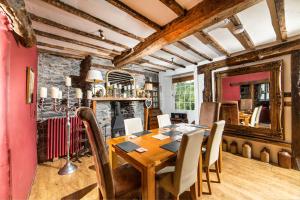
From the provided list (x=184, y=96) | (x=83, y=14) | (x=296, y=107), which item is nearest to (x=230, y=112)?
(x=296, y=107)

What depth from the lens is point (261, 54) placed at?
9.94 ft

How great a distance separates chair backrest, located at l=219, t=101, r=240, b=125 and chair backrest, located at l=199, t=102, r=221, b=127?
70 centimetres

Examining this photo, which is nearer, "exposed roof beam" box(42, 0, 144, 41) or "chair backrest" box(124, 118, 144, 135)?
"exposed roof beam" box(42, 0, 144, 41)

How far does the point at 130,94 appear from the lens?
448 cm

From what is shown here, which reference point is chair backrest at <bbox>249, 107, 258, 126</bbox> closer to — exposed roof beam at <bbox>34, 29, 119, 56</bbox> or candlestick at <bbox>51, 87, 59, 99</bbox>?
exposed roof beam at <bbox>34, 29, 119, 56</bbox>

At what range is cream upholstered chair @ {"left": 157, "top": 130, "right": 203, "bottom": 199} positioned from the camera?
4.49ft

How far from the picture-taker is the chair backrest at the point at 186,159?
1.36m

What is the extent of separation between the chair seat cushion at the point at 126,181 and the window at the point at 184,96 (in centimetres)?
399

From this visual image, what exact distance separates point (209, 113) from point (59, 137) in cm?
340

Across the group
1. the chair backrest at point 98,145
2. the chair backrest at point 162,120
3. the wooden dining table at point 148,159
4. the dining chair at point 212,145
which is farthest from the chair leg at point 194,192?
the chair backrest at point 162,120

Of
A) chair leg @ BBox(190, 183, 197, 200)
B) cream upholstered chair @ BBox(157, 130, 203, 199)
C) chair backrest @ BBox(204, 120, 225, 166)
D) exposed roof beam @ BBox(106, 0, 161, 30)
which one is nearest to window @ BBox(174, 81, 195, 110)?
chair backrest @ BBox(204, 120, 225, 166)

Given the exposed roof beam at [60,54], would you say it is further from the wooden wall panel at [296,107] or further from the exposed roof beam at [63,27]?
the wooden wall panel at [296,107]

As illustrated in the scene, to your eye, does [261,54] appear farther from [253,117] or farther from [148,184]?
[148,184]

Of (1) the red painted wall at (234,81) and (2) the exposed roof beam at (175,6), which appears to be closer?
(2) the exposed roof beam at (175,6)
